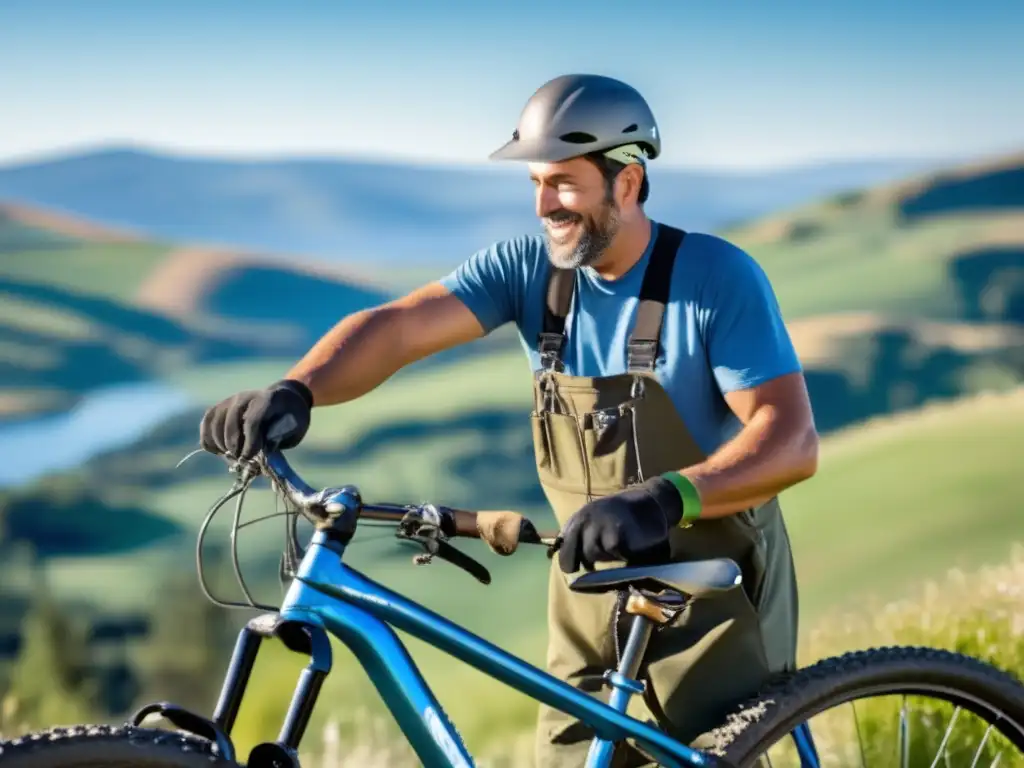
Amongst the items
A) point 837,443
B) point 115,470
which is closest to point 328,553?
point 837,443

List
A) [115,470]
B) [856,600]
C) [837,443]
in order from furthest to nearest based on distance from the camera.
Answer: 1. [115,470]
2. [837,443]
3. [856,600]

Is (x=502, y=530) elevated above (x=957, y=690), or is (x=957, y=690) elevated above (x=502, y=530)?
(x=502, y=530)

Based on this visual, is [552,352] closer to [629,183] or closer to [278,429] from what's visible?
[629,183]

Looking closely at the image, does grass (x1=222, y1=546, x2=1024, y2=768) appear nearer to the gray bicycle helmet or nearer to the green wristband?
the green wristband

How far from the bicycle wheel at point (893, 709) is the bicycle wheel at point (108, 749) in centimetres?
91

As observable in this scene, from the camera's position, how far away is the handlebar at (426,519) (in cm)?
219

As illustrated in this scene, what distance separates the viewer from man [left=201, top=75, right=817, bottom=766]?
2635mm

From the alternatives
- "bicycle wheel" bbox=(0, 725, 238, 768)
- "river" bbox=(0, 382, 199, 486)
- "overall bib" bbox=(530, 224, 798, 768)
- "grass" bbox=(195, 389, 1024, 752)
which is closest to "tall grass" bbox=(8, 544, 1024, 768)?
"overall bib" bbox=(530, 224, 798, 768)

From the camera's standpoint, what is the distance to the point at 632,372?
8.82 feet

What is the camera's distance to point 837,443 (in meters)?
14.5

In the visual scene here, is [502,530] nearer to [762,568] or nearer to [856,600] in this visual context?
[762,568]

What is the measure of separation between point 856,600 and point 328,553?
11.5 ft

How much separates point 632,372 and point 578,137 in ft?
1.41

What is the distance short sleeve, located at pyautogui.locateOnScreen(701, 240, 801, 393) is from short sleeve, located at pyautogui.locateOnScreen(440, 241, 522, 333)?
1.44 ft
